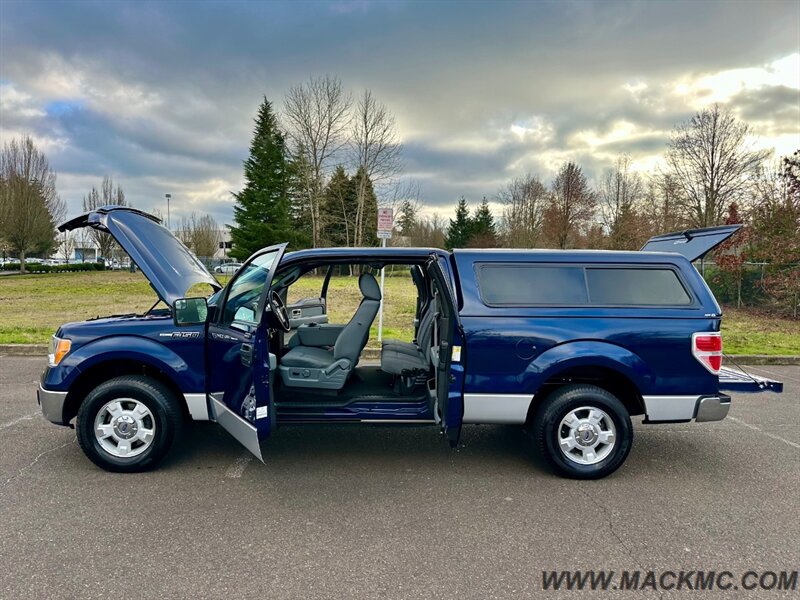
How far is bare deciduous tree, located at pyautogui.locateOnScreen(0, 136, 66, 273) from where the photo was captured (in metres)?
35.0

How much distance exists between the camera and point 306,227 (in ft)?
128

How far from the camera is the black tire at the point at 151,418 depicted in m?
3.71

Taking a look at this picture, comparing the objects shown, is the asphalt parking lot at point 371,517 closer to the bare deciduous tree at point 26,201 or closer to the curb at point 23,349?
the curb at point 23,349

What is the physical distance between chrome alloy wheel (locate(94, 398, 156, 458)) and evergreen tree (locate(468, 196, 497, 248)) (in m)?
44.9

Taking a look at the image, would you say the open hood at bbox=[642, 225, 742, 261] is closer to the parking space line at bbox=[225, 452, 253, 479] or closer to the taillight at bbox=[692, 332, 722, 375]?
the taillight at bbox=[692, 332, 722, 375]

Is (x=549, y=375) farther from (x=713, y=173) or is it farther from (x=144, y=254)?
(x=713, y=173)

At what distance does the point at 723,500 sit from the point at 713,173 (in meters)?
23.8

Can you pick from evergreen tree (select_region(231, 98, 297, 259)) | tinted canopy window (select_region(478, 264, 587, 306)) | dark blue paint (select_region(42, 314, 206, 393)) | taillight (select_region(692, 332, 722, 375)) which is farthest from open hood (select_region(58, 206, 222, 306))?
evergreen tree (select_region(231, 98, 297, 259))

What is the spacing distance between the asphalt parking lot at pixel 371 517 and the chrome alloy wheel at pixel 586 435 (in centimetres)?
21

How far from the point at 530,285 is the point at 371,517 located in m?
2.12

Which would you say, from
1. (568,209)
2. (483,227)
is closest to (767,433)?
(568,209)

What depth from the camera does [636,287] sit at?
3.85 metres

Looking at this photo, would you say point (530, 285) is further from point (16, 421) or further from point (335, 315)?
point (335, 315)

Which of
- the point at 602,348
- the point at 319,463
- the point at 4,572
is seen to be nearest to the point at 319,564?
the point at 319,463
